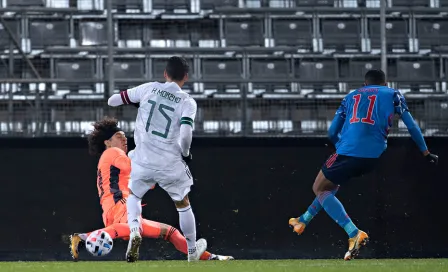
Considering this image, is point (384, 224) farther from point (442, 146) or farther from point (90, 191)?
point (90, 191)

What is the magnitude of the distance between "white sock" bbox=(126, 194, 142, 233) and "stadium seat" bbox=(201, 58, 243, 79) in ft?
13.5

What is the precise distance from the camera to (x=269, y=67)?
402 inches

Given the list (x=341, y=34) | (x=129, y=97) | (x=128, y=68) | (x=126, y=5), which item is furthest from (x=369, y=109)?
(x=126, y=5)

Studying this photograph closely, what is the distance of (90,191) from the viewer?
8367 millimetres

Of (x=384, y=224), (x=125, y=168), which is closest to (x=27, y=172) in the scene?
(x=125, y=168)

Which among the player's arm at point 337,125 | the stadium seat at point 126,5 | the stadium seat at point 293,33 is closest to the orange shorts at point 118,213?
the player's arm at point 337,125

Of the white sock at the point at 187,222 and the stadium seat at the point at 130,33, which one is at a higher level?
the stadium seat at the point at 130,33

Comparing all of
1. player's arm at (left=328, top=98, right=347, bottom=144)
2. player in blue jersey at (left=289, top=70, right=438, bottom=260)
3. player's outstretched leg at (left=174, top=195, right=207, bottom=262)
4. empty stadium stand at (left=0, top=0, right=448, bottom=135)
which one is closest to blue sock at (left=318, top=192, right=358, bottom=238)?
player in blue jersey at (left=289, top=70, right=438, bottom=260)

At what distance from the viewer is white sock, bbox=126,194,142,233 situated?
6076mm

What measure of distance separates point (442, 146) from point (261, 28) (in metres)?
3.40

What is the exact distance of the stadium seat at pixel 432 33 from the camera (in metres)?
9.45

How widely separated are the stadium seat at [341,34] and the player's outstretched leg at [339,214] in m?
3.88

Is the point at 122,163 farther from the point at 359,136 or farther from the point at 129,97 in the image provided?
the point at 359,136

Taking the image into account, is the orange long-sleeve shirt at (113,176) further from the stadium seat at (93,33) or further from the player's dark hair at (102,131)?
the stadium seat at (93,33)
